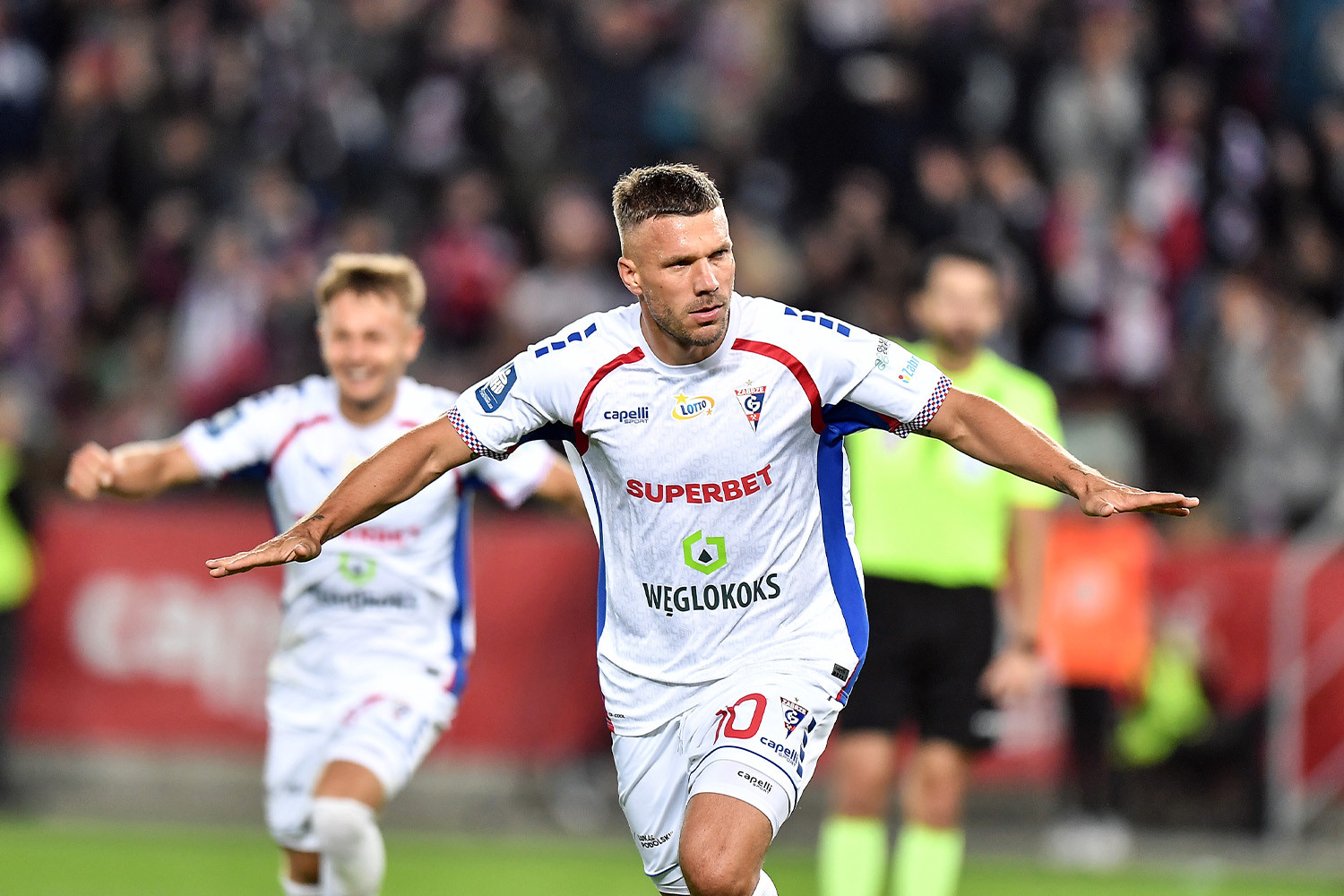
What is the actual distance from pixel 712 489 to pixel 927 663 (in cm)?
250

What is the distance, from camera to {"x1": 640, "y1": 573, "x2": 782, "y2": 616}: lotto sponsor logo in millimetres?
5711

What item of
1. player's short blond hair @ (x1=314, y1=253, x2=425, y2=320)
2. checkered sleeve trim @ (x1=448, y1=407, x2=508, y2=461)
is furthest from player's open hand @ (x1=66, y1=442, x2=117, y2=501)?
checkered sleeve trim @ (x1=448, y1=407, x2=508, y2=461)

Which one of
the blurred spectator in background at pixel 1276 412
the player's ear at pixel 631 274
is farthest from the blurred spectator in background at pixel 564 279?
the player's ear at pixel 631 274

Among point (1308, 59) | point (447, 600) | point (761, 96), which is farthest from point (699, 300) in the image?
point (1308, 59)

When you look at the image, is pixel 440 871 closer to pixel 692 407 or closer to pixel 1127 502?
pixel 692 407

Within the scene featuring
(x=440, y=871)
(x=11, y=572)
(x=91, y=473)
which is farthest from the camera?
(x=11, y=572)

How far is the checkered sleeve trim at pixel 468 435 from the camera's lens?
220 inches

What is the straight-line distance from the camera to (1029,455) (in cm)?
544

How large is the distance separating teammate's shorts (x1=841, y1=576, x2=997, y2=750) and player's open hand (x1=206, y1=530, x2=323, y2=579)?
2.91m

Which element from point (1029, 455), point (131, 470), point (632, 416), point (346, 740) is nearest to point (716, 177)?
point (131, 470)

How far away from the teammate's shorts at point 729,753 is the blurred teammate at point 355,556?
1.47m

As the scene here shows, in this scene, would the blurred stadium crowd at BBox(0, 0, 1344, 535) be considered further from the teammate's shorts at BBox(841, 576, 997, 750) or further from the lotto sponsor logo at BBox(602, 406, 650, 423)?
the lotto sponsor logo at BBox(602, 406, 650, 423)

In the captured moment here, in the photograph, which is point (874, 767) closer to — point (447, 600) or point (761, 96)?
point (447, 600)

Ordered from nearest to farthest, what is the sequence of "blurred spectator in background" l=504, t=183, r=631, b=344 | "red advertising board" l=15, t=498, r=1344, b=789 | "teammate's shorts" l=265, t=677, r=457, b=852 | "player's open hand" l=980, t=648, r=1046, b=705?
"teammate's shorts" l=265, t=677, r=457, b=852, "player's open hand" l=980, t=648, r=1046, b=705, "red advertising board" l=15, t=498, r=1344, b=789, "blurred spectator in background" l=504, t=183, r=631, b=344
